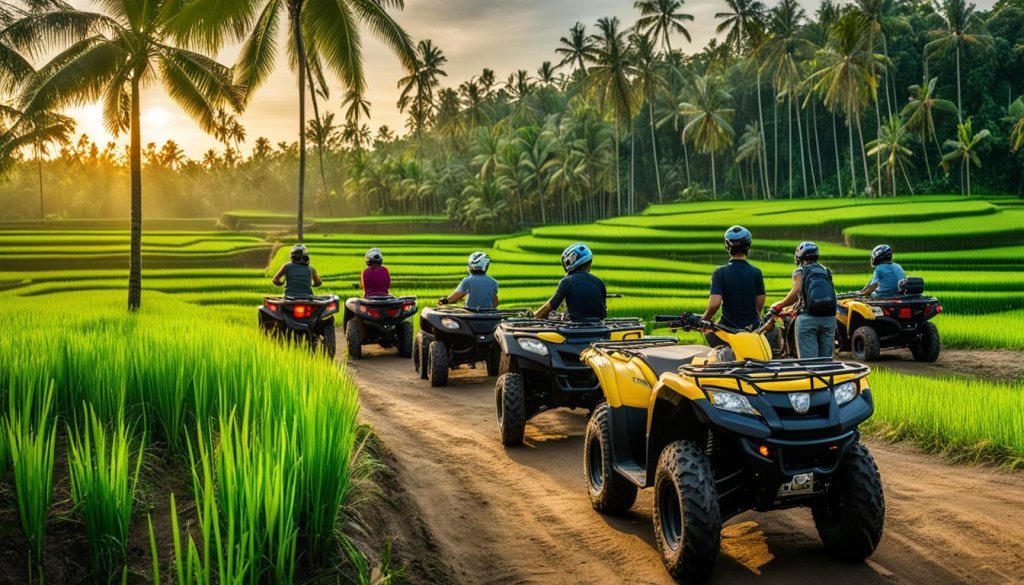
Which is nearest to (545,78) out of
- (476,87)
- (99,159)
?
(476,87)

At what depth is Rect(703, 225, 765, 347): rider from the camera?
6.32 metres

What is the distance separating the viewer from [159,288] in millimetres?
27219

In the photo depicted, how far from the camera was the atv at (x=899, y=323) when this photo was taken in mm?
12844

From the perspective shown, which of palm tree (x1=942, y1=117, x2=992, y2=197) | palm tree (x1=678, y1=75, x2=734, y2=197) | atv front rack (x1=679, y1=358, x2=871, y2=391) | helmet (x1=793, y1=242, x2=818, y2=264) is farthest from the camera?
palm tree (x1=678, y1=75, x2=734, y2=197)

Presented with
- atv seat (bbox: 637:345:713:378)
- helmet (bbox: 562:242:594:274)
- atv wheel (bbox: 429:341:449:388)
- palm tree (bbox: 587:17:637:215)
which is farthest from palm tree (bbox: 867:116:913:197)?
atv seat (bbox: 637:345:713:378)

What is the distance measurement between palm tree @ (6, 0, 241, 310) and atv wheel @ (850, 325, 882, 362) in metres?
13.5

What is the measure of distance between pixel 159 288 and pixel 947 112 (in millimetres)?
60790

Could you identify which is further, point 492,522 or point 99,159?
point 99,159

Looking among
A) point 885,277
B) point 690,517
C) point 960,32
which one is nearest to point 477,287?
point 885,277

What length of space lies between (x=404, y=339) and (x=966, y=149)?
54.6 meters

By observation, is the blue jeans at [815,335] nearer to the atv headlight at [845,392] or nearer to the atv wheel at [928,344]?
the atv headlight at [845,392]

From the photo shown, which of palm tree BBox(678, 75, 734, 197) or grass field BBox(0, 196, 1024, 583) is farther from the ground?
palm tree BBox(678, 75, 734, 197)

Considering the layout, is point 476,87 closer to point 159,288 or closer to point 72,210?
point 72,210

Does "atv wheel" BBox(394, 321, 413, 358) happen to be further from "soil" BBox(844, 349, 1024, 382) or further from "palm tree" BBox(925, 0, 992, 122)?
"palm tree" BBox(925, 0, 992, 122)
